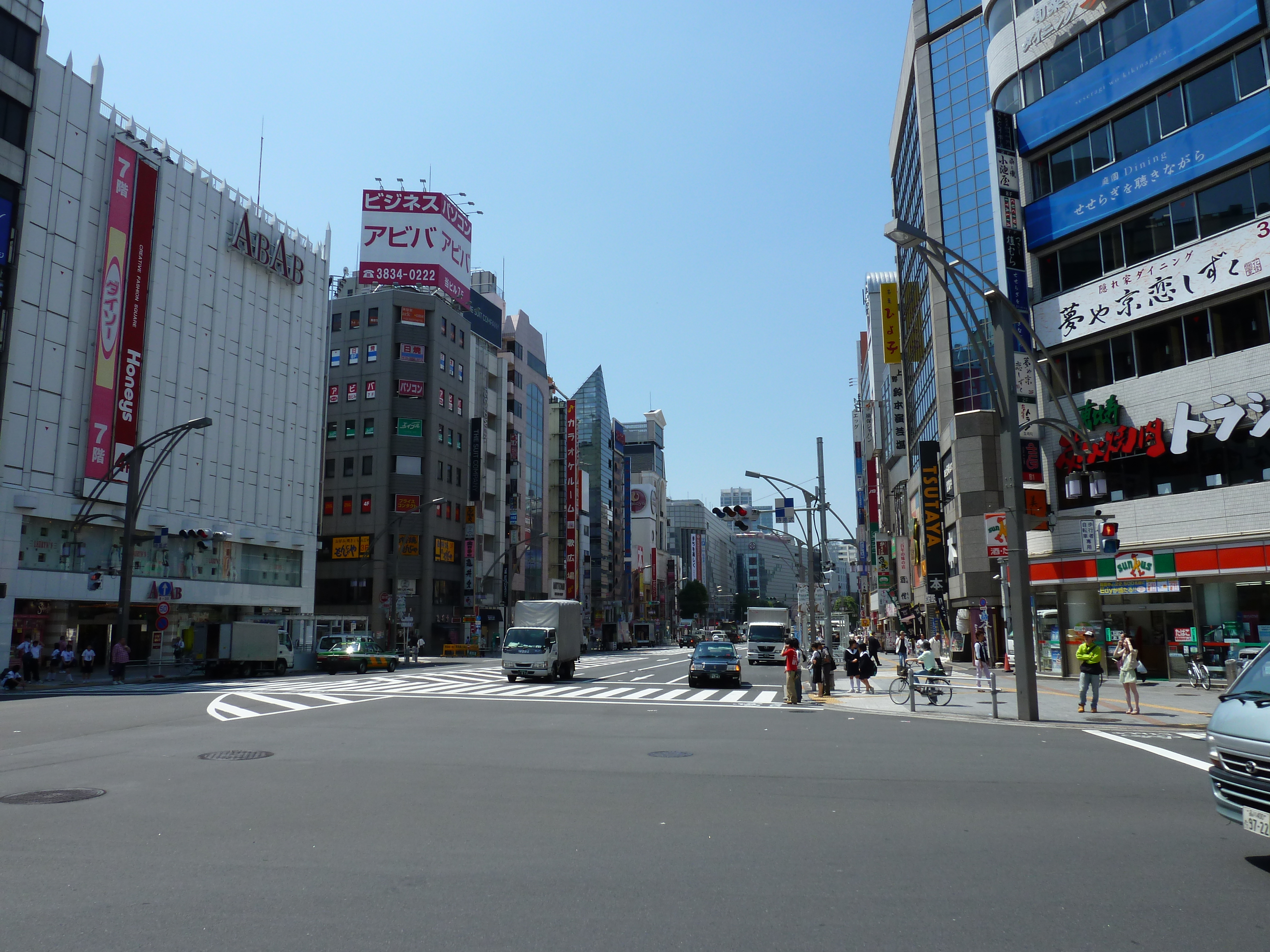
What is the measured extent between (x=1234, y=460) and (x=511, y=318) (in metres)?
80.7

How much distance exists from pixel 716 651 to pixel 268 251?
40107 mm

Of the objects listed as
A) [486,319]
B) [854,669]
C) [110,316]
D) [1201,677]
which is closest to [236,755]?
[854,669]

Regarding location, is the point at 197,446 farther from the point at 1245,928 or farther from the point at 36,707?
the point at 1245,928

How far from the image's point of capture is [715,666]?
102ft

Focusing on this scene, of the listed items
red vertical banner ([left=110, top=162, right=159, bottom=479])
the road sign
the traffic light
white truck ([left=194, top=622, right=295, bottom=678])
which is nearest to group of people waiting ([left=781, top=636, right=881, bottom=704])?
the road sign

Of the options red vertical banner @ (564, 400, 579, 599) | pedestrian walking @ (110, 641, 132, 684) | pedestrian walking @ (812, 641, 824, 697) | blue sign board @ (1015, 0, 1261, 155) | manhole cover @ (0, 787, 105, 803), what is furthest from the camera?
red vertical banner @ (564, 400, 579, 599)

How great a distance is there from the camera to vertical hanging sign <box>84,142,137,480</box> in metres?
42.1

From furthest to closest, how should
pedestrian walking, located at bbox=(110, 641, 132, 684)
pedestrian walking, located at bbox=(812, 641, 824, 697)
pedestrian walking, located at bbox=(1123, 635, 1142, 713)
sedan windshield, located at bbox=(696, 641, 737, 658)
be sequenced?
1. pedestrian walking, located at bbox=(110, 641, 132, 684)
2. sedan windshield, located at bbox=(696, 641, 737, 658)
3. pedestrian walking, located at bbox=(812, 641, 824, 697)
4. pedestrian walking, located at bbox=(1123, 635, 1142, 713)

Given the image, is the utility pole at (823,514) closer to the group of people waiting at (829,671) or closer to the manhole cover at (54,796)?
the group of people waiting at (829,671)

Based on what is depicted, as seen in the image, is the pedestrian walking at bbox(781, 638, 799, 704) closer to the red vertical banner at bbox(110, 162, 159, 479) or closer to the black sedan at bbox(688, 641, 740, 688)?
the black sedan at bbox(688, 641, 740, 688)

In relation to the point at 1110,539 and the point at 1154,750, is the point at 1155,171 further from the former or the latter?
the point at 1154,750

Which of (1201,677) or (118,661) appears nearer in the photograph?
(1201,677)

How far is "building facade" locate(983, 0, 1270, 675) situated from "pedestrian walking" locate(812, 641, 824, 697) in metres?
8.57

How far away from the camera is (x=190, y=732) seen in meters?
16.2
